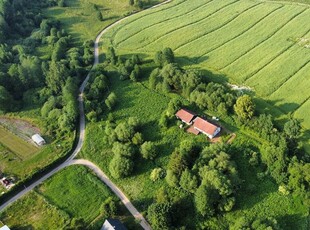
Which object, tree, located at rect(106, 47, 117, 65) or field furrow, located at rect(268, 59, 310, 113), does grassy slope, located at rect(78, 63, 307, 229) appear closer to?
tree, located at rect(106, 47, 117, 65)

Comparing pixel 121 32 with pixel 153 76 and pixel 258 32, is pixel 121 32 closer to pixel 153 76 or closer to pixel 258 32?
pixel 153 76

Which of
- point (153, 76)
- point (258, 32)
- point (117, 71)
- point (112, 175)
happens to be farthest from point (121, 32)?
point (112, 175)

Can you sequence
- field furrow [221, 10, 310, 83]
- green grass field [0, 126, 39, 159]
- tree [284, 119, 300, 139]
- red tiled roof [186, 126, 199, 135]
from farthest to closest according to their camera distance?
field furrow [221, 10, 310, 83], green grass field [0, 126, 39, 159], red tiled roof [186, 126, 199, 135], tree [284, 119, 300, 139]

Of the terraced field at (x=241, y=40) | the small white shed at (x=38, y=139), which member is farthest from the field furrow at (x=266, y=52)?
the small white shed at (x=38, y=139)

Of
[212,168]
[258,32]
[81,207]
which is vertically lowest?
[81,207]

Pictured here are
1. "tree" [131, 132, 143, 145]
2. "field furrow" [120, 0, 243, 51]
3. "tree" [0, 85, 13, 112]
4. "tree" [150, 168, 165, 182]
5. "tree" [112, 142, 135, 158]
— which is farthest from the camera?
"field furrow" [120, 0, 243, 51]

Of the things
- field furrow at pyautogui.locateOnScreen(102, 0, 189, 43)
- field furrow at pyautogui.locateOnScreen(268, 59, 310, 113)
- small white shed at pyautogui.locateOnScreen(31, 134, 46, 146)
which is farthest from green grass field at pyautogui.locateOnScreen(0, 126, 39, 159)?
field furrow at pyautogui.locateOnScreen(268, 59, 310, 113)
